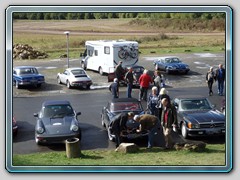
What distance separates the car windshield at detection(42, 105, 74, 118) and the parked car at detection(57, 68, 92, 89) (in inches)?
360

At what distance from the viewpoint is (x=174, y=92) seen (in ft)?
85.6

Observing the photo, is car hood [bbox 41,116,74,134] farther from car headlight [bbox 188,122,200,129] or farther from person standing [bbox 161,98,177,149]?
car headlight [bbox 188,122,200,129]

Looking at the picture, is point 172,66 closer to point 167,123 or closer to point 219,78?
point 219,78

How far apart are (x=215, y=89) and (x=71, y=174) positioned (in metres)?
16.0

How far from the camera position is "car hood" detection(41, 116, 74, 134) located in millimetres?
16781

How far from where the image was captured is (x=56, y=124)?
17.2m

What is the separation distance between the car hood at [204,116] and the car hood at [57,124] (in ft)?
14.1

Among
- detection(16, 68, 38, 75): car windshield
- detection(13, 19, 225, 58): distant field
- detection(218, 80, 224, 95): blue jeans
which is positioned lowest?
detection(218, 80, 224, 95): blue jeans

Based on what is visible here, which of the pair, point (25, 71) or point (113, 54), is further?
point (113, 54)

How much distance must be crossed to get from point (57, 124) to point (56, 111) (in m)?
1.14

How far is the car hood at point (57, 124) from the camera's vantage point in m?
16.8

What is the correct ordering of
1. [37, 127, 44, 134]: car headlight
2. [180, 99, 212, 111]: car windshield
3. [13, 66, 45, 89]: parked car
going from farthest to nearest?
[13, 66, 45, 89]: parked car
[180, 99, 212, 111]: car windshield
[37, 127, 44, 134]: car headlight

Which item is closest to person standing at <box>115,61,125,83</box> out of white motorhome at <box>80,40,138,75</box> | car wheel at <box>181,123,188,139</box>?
white motorhome at <box>80,40,138,75</box>

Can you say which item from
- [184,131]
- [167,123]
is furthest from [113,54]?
[167,123]
